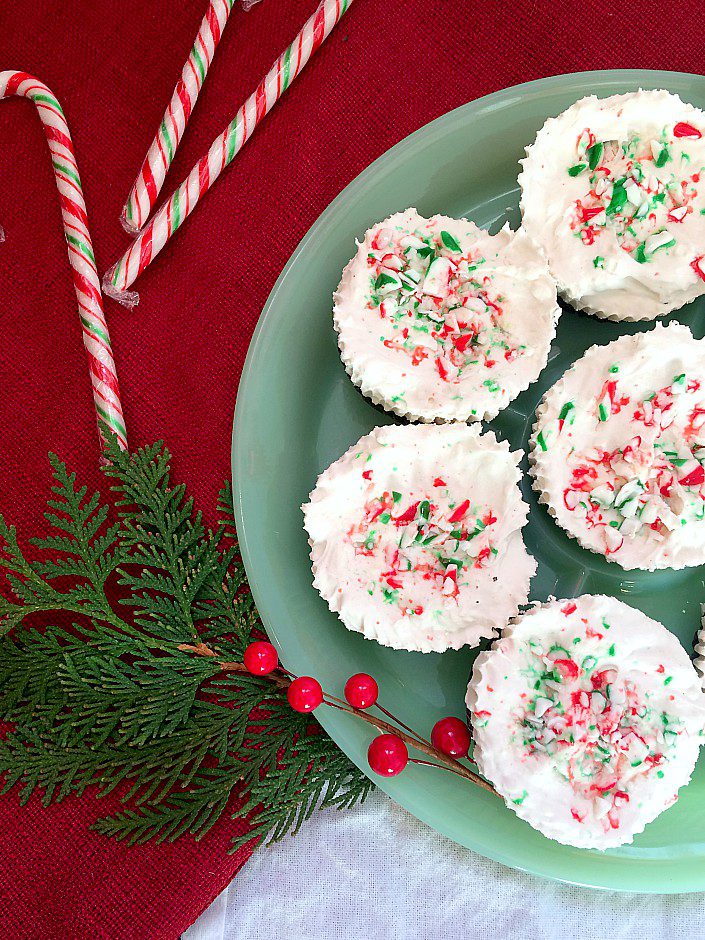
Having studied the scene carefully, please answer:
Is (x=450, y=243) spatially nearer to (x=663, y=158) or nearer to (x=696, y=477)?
(x=663, y=158)

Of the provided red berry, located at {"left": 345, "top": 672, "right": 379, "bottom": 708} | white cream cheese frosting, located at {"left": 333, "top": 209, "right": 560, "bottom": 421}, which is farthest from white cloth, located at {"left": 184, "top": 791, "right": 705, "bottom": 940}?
white cream cheese frosting, located at {"left": 333, "top": 209, "right": 560, "bottom": 421}

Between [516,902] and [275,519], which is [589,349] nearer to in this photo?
[275,519]

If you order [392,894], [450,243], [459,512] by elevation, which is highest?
[450,243]

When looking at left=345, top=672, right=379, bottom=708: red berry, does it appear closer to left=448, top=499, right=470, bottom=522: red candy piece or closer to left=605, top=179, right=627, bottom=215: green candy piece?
left=448, top=499, right=470, bottom=522: red candy piece

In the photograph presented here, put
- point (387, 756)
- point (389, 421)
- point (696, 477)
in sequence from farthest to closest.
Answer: point (389, 421) → point (696, 477) → point (387, 756)

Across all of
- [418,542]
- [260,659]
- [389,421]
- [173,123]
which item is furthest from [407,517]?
[173,123]

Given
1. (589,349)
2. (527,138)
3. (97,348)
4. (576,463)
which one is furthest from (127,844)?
(527,138)

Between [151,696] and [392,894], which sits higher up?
[151,696]
